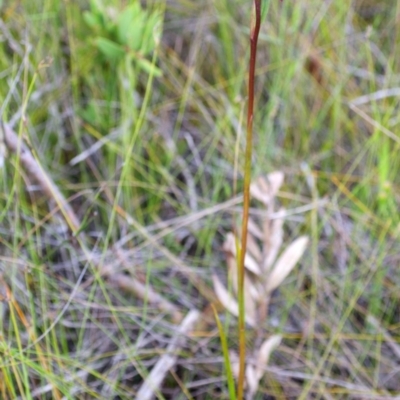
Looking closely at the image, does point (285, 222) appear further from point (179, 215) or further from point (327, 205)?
point (179, 215)

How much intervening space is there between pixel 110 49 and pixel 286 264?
58 centimetres

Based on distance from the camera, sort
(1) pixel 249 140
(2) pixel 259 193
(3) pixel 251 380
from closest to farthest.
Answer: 1. (1) pixel 249 140
2. (3) pixel 251 380
3. (2) pixel 259 193

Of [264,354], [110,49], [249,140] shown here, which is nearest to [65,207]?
[110,49]

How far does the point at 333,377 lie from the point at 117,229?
0.56 m

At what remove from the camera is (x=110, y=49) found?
117 centimetres

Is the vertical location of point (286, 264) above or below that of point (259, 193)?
below

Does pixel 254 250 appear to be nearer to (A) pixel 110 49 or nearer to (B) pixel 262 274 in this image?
(B) pixel 262 274

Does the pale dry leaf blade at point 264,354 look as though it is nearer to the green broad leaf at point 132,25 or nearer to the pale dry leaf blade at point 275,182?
the pale dry leaf blade at point 275,182

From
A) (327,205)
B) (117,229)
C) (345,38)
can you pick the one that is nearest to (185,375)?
(117,229)

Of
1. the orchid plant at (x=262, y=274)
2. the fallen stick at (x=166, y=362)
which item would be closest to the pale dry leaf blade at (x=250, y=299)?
the orchid plant at (x=262, y=274)

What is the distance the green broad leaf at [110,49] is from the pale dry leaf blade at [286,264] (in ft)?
1.81

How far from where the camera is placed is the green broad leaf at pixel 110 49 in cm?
115

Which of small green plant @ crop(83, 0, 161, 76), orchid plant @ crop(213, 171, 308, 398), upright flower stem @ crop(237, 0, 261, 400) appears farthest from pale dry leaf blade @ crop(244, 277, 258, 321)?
small green plant @ crop(83, 0, 161, 76)

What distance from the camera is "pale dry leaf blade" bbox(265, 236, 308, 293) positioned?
1.03 meters
